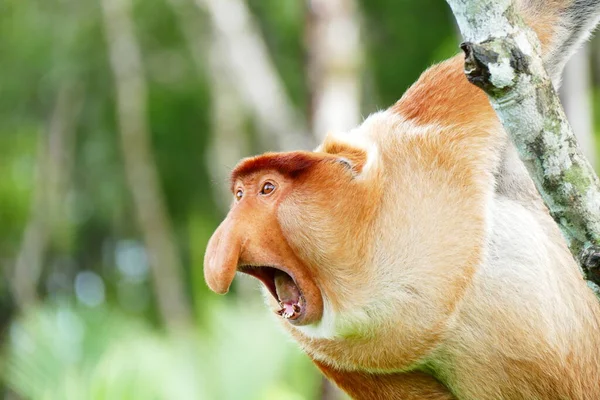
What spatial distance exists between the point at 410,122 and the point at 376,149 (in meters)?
0.16

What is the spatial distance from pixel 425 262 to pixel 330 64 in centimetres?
524

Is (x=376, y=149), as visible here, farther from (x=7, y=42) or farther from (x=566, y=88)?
(x=7, y=42)

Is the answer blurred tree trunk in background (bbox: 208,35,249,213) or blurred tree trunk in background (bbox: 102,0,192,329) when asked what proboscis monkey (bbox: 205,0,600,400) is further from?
blurred tree trunk in background (bbox: 102,0,192,329)

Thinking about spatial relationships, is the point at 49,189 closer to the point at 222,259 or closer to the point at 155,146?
the point at 155,146

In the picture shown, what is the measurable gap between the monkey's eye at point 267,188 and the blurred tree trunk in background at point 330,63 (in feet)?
15.7

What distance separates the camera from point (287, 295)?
8.99 feet

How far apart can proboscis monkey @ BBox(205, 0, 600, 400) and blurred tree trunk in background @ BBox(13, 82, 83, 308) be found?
15.0m

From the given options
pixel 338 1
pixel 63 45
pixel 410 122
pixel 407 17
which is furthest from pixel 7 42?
pixel 410 122

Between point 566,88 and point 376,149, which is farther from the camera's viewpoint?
point 566,88

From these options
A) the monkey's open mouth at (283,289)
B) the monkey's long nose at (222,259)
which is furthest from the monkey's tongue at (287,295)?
the monkey's long nose at (222,259)

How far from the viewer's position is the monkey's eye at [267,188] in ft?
9.12

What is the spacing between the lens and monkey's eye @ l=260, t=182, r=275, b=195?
2.78m

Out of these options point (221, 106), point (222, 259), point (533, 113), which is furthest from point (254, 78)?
point (533, 113)

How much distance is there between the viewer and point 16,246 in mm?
19906
